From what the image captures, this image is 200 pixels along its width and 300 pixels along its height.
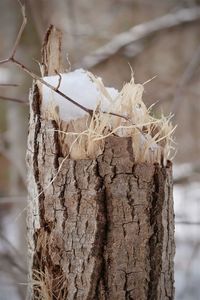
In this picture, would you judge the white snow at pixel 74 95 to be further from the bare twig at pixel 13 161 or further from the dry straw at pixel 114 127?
the bare twig at pixel 13 161

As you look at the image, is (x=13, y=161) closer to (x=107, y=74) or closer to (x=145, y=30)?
(x=145, y=30)

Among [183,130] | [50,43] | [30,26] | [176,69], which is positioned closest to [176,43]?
[176,69]

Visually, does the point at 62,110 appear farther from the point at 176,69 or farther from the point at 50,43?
the point at 176,69

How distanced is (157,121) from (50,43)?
0.22 meters

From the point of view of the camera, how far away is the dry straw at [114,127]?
78 centimetres

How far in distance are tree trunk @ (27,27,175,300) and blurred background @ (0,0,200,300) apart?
111 millimetres

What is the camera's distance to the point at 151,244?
81cm

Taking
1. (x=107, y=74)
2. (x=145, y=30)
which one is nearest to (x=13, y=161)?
(x=145, y=30)

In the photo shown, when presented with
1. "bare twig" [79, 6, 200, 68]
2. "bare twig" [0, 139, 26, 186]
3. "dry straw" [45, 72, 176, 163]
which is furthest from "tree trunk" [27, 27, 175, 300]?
"bare twig" [79, 6, 200, 68]

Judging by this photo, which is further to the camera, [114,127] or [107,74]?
[107,74]

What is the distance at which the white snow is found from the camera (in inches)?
31.6

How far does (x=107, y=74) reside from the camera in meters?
3.42

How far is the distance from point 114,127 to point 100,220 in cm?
14

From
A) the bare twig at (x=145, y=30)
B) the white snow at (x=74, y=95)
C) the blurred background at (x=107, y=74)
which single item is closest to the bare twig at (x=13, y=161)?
the blurred background at (x=107, y=74)
